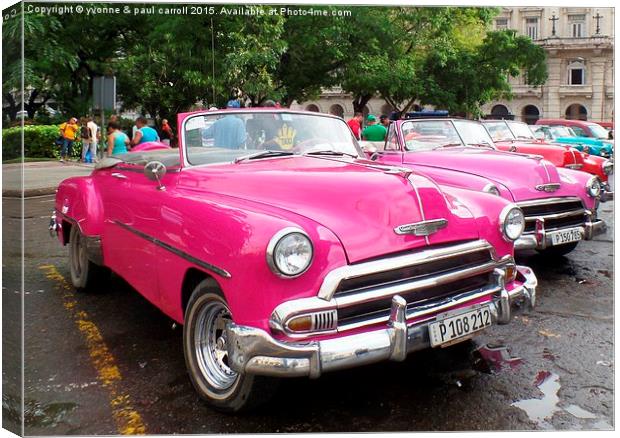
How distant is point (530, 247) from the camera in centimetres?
535

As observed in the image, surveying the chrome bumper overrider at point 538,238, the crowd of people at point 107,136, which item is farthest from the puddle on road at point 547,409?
the crowd of people at point 107,136

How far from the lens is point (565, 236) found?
17.9 ft

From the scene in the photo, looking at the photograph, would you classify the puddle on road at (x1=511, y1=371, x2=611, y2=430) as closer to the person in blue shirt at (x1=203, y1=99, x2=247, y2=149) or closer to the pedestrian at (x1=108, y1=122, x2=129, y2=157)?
the person in blue shirt at (x1=203, y1=99, x2=247, y2=149)

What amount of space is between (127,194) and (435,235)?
2209 mm

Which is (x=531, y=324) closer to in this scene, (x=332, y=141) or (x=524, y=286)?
(x=524, y=286)

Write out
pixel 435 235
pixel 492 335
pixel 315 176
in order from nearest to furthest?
pixel 435 235
pixel 315 176
pixel 492 335

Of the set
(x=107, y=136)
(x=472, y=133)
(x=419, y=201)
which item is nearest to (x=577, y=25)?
(x=419, y=201)

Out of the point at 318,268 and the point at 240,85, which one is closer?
the point at 318,268

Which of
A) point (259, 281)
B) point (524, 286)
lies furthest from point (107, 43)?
point (524, 286)

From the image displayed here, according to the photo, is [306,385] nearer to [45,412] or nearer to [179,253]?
[179,253]

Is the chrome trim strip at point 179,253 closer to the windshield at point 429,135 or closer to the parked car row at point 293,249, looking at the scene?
the parked car row at point 293,249

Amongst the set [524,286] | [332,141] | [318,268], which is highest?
[332,141]

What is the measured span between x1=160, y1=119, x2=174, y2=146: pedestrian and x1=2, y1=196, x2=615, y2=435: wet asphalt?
944mm

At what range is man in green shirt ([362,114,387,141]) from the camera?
792 cm
